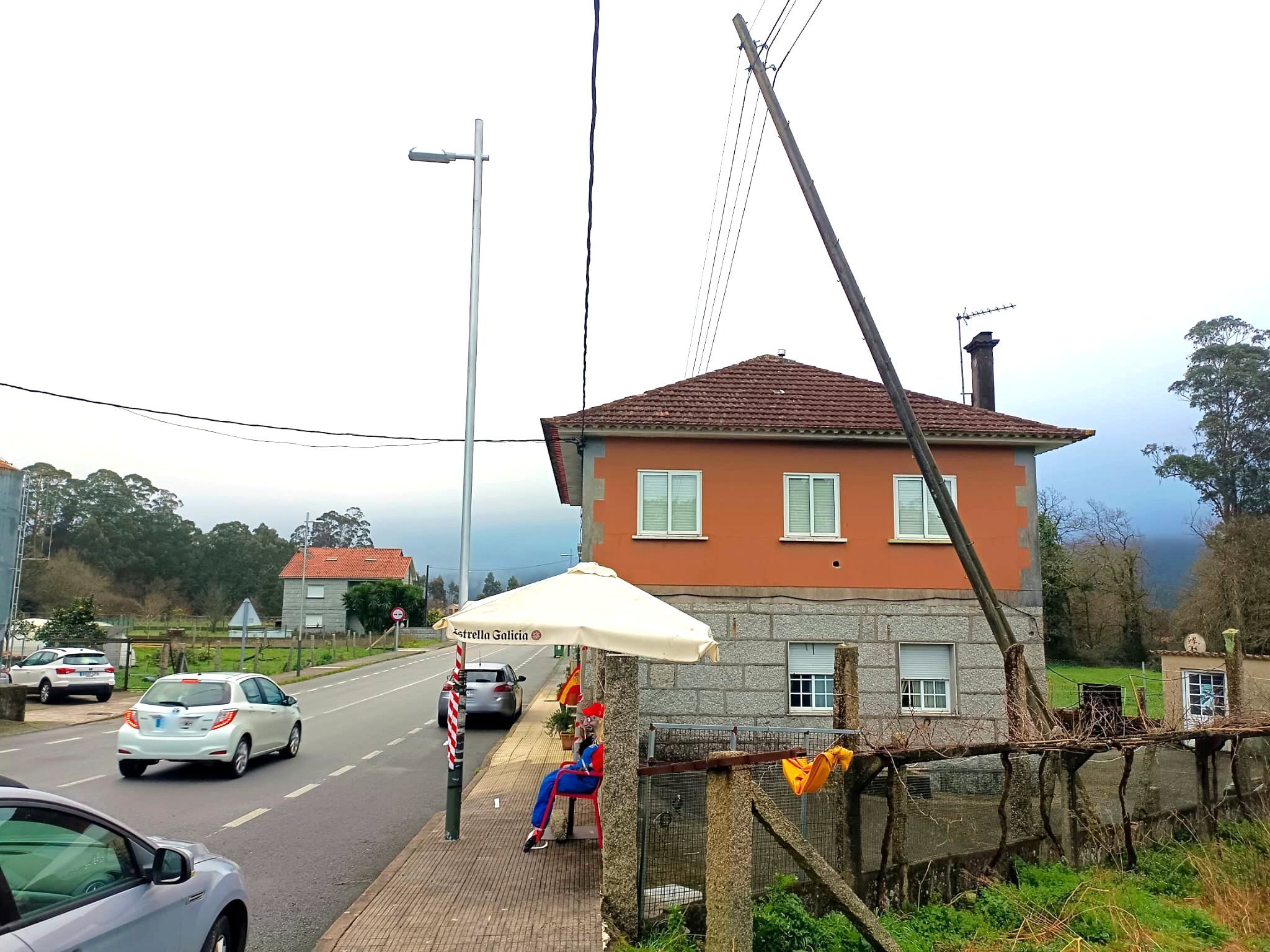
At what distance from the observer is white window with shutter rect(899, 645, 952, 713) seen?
14.6 metres

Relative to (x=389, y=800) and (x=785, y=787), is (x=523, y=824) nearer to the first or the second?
(x=389, y=800)

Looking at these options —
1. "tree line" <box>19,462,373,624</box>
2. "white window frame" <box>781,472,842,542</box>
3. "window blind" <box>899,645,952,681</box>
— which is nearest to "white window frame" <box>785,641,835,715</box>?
"window blind" <box>899,645,952,681</box>

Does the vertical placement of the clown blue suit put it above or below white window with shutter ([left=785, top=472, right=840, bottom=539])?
below

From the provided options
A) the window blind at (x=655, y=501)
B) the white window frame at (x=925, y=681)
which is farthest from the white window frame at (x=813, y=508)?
the white window frame at (x=925, y=681)

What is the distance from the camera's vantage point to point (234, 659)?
1566 inches

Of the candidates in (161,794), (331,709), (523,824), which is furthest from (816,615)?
(331,709)

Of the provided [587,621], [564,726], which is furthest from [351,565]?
[587,621]

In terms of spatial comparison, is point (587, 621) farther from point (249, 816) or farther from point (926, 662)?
point (926, 662)

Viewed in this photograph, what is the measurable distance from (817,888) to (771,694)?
8422 millimetres

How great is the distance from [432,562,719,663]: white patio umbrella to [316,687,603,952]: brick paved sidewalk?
1.91m

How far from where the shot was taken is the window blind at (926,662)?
1473 cm

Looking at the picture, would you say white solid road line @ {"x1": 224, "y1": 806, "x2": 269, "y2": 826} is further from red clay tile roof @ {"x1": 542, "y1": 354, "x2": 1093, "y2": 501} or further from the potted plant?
red clay tile roof @ {"x1": 542, "y1": 354, "x2": 1093, "y2": 501}

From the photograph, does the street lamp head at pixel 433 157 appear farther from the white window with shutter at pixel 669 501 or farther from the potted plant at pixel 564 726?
the potted plant at pixel 564 726

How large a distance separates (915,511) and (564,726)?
7.36 metres
